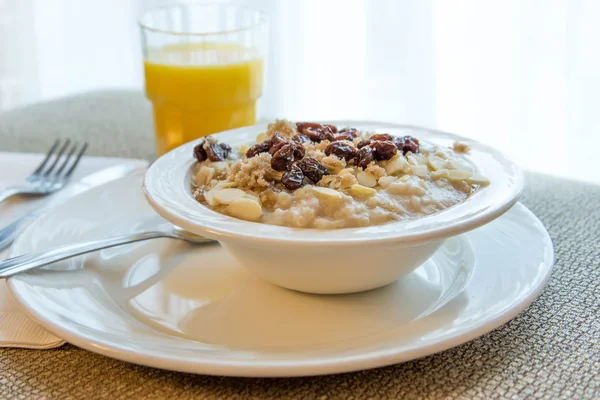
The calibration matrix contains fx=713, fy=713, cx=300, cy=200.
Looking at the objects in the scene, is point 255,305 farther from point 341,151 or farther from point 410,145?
point 410,145

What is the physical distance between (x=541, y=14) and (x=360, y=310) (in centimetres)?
209

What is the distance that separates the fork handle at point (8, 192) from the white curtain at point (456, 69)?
1932 millimetres

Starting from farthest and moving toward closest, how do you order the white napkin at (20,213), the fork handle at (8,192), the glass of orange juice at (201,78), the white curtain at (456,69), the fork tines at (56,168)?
1. the white curtain at (456,69)
2. the glass of orange juice at (201,78)
3. the fork tines at (56,168)
4. the fork handle at (8,192)
5. the white napkin at (20,213)

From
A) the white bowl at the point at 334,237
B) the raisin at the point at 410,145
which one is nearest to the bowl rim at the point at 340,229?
the white bowl at the point at 334,237

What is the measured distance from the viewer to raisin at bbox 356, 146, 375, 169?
48.7 inches

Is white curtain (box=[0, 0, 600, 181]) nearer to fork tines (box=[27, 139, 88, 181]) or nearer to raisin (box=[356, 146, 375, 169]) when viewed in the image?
fork tines (box=[27, 139, 88, 181])

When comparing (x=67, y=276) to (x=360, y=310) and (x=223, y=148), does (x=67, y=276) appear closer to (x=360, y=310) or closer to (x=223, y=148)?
(x=223, y=148)

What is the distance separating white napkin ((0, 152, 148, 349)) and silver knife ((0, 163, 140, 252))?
0.03 metres

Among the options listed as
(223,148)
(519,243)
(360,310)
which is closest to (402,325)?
(360,310)

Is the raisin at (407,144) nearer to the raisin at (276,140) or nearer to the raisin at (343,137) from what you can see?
the raisin at (343,137)

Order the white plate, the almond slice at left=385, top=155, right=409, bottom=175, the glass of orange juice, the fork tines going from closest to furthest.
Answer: the white plate < the almond slice at left=385, top=155, right=409, bottom=175 < the fork tines < the glass of orange juice

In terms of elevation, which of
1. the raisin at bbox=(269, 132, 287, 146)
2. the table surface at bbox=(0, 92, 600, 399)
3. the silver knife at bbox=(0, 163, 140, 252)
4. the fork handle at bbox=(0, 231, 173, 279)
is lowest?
the table surface at bbox=(0, 92, 600, 399)

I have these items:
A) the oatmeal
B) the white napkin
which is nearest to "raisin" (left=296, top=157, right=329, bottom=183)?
the oatmeal

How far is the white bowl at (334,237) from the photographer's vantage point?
1.04 metres
